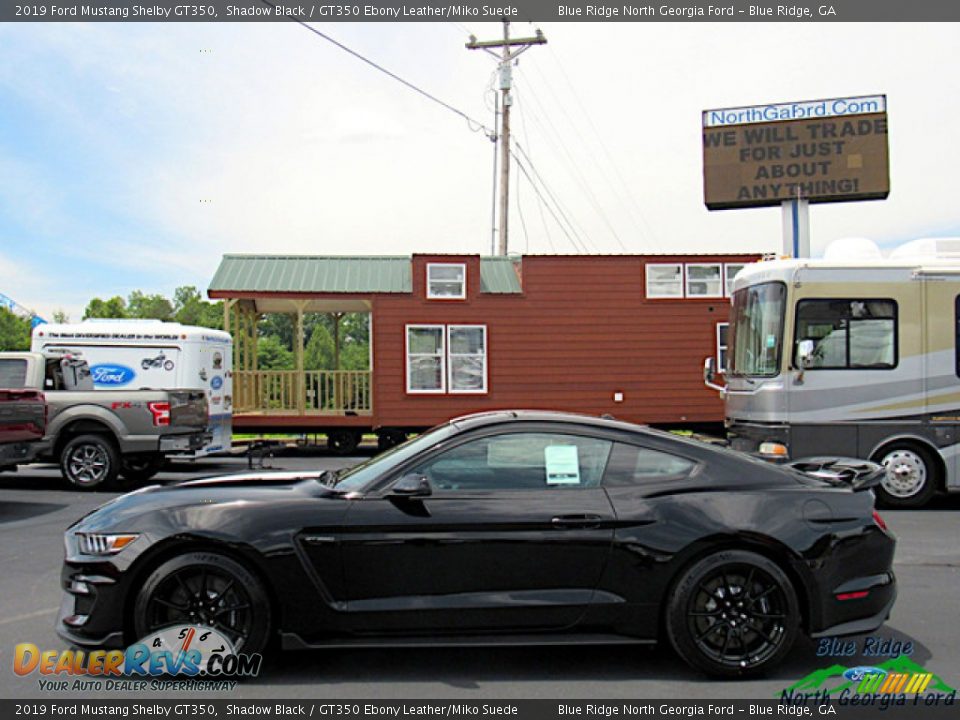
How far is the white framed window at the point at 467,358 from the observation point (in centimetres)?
1709

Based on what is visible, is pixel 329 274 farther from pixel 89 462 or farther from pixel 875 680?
pixel 875 680

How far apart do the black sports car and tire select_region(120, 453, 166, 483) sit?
8.66 meters

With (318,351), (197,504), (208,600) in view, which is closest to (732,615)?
(208,600)

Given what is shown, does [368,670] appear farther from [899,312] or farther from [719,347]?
[719,347]

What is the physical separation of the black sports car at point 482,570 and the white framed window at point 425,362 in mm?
12603

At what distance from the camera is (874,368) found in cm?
1028

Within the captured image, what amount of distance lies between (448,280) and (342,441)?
13.4 feet

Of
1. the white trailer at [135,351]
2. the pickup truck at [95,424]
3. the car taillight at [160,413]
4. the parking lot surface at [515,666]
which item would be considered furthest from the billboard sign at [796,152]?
the parking lot surface at [515,666]

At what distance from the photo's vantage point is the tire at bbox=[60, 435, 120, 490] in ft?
38.8

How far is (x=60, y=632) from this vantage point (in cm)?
439

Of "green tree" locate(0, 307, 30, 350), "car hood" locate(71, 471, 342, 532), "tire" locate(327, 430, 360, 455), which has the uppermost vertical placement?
"green tree" locate(0, 307, 30, 350)

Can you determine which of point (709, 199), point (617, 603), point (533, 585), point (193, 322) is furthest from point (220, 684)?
point (193, 322)

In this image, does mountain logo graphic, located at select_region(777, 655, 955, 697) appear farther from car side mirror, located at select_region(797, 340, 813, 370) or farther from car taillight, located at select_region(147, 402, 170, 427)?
car taillight, located at select_region(147, 402, 170, 427)

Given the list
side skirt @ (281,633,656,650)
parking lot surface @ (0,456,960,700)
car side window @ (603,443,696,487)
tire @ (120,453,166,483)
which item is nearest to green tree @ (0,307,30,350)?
tire @ (120,453,166,483)
